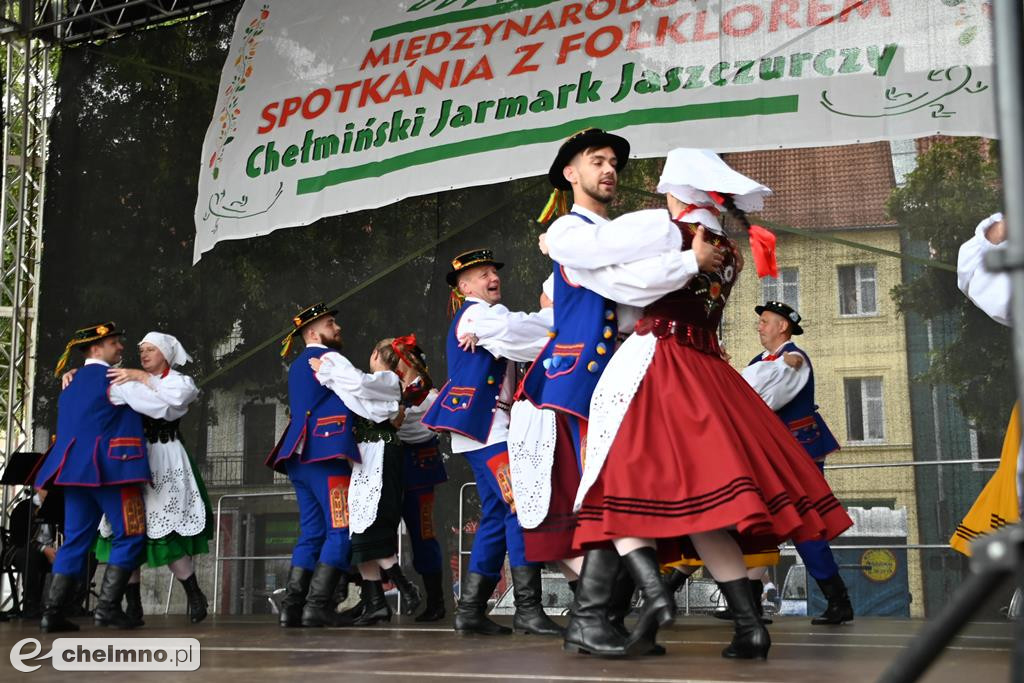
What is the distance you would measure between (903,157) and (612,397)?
3643 millimetres

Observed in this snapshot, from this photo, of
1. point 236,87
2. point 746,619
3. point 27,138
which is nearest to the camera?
point 746,619

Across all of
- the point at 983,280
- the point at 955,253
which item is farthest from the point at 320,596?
the point at 955,253

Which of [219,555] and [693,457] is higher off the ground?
[693,457]

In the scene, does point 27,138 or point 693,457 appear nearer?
point 693,457

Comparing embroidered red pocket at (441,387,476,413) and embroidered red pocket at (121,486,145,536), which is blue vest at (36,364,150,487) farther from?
embroidered red pocket at (441,387,476,413)

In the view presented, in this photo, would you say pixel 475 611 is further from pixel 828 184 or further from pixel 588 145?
pixel 828 184

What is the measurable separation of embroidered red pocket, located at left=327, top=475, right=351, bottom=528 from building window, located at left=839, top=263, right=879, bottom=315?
268 cm

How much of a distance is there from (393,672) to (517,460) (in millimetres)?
1476

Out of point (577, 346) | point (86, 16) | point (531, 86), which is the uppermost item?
point (86, 16)

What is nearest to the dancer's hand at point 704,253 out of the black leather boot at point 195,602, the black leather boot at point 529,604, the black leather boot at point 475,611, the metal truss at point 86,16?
the black leather boot at point 529,604

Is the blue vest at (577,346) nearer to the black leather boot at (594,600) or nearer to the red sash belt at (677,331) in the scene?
the red sash belt at (677,331)

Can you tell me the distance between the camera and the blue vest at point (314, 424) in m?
5.51

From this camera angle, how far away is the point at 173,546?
6020 mm

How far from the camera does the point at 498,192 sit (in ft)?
22.8
